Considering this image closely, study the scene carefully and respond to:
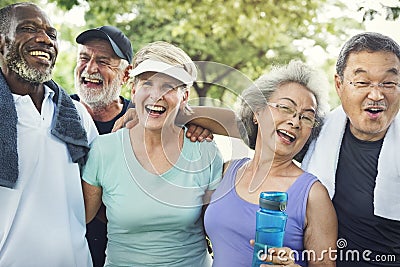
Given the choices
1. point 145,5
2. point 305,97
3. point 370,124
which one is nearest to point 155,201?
point 305,97

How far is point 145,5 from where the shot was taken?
3.73 meters

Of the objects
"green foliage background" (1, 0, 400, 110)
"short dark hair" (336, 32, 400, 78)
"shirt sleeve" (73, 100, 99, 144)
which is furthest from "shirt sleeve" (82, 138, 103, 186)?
"green foliage background" (1, 0, 400, 110)

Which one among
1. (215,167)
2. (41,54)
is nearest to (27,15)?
(41,54)

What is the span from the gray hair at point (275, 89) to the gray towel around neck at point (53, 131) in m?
0.52

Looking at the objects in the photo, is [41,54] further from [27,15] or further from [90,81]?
[90,81]

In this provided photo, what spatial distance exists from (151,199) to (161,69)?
395mm

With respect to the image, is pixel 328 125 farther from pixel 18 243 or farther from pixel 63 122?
pixel 18 243

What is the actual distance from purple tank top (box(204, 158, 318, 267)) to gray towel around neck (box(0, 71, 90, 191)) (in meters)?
0.46

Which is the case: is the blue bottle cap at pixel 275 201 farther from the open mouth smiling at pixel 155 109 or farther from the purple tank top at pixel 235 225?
the open mouth smiling at pixel 155 109

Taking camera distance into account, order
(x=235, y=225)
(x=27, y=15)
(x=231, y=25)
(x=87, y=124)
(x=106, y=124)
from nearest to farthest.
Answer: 1. (x=235, y=225)
2. (x=27, y=15)
3. (x=87, y=124)
4. (x=106, y=124)
5. (x=231, y=25)

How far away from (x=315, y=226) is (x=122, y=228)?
1.91 ft

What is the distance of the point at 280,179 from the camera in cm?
165

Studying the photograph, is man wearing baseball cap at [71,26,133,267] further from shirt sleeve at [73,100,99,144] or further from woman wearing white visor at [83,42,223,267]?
woman wearing white visor at [83,42,223,267]

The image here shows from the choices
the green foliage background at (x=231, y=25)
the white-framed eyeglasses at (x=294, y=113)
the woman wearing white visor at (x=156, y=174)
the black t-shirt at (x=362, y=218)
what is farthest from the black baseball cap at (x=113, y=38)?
the green foliage background at (x=231, y=25)
